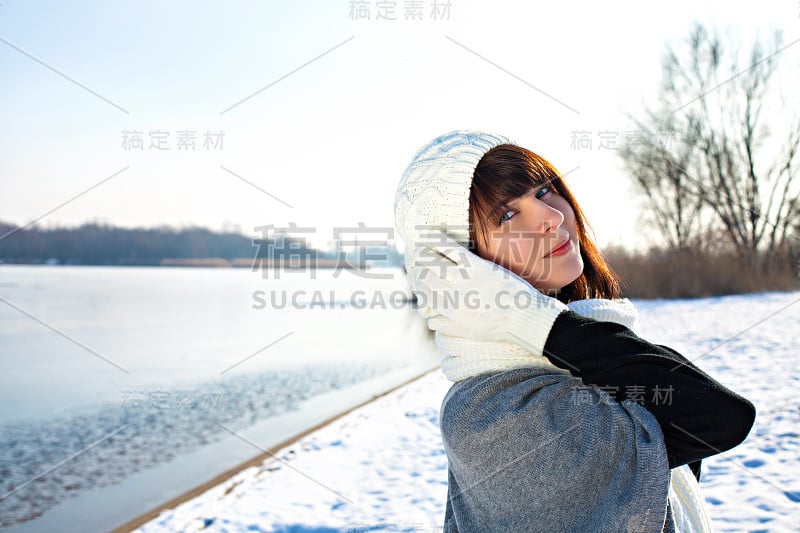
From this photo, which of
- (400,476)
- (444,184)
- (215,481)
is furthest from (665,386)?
(215,481)

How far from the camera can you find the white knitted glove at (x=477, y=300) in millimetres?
991

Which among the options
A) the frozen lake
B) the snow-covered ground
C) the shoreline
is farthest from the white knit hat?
the frozen lake

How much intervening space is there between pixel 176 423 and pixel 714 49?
19171 mm

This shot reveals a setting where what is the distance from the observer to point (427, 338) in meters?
12.4

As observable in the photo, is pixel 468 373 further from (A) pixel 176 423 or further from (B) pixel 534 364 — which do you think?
(A) pixel 176 423

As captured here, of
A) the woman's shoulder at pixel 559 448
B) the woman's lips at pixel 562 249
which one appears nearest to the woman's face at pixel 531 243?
the woman's lips at pixel 562 249

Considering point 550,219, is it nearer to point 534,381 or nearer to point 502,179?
point 502,179

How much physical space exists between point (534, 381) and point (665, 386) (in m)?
0.21

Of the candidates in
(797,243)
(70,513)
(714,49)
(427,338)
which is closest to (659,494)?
(70,513)

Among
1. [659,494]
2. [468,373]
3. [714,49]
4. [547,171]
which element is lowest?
[659,494]

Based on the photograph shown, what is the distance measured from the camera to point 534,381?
1006 mm

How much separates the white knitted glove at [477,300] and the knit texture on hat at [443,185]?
2.0 inches

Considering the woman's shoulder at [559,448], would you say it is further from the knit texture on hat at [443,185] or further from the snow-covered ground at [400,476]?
the snow-covered ground at [400,476]

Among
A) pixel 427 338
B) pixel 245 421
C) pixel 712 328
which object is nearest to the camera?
pixel 245 421
